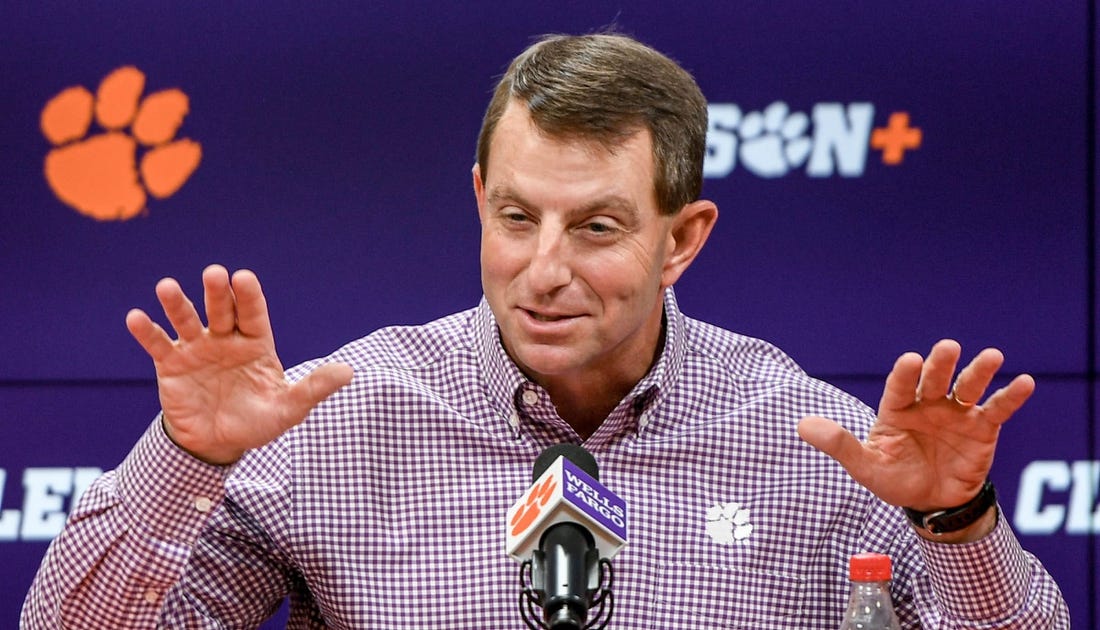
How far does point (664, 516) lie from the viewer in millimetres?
2115

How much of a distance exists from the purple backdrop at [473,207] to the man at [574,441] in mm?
719

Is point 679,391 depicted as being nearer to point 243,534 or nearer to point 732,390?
point 732,390

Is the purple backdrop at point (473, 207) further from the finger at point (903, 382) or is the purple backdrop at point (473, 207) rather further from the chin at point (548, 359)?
the finger at point (903, 382)

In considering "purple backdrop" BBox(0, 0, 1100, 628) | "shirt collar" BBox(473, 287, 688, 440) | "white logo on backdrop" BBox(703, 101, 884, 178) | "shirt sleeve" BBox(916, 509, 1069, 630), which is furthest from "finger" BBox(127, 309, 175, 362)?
"white logo on backdrop" BBox(703, 101, 884, 178)

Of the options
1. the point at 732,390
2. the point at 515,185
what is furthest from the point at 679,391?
the point at 515,185

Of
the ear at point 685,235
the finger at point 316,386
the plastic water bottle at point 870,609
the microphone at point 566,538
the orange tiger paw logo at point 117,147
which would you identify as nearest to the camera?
the microphone at point 566,538

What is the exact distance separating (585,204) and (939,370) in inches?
20.7

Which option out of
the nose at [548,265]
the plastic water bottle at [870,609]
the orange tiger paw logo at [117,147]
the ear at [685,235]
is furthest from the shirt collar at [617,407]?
the orange tiger paw logo at [117,147]

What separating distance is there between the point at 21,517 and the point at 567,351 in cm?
147

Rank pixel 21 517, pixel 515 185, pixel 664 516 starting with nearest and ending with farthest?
pixel 515 185 < pixel 664 516 < pixel 21 517

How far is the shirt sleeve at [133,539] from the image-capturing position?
171 centimetres

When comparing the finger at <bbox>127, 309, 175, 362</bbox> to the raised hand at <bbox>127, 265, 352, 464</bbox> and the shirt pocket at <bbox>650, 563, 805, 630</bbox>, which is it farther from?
the shirt pocket at <bbox>650, 563, 805, 630</bbox>

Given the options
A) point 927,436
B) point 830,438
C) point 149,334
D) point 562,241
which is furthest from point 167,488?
point 927,436

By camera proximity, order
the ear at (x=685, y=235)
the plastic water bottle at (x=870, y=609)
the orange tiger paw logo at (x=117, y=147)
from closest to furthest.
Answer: the plastic water bottle at (x=870, y=609) < the ear at (x=685, y=235) < the orange tiger paw logo at (x=117, y=147)
